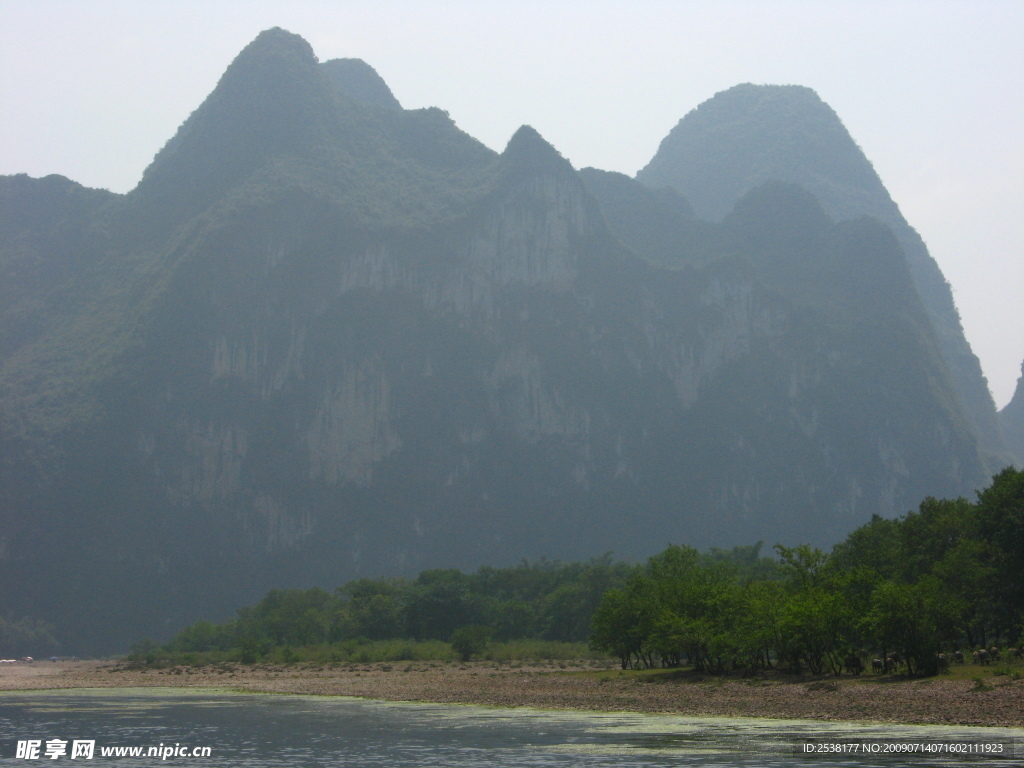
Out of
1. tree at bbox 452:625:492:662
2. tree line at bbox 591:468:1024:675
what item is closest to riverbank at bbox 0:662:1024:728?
tree line at bbox 591:468:1024:675

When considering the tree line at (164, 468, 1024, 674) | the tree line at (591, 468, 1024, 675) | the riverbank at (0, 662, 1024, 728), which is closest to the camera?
the riverbank at (0, 662, 1024, 728)

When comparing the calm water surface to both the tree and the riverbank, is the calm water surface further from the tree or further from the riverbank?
the tree

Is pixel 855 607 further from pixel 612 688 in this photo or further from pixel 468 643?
pixel 468 643

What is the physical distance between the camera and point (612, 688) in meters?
52.4

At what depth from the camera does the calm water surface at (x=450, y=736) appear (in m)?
29.9

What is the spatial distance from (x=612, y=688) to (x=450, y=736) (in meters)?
17.4

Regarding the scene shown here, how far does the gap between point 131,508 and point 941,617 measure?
178452mm

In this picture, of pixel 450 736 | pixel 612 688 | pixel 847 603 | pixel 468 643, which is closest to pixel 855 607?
pixel 847 603

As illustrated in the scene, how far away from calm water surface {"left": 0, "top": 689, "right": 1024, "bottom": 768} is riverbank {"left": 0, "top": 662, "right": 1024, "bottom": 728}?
2.01 metres

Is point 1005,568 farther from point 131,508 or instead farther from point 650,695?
point 131,508

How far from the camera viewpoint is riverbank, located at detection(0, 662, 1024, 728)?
36188 millimetres

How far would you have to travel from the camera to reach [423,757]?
104 feet

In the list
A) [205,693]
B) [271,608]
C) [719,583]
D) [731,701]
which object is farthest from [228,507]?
[731,701]

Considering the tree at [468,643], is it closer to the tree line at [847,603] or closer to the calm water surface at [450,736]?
the tree line at [847,603]
